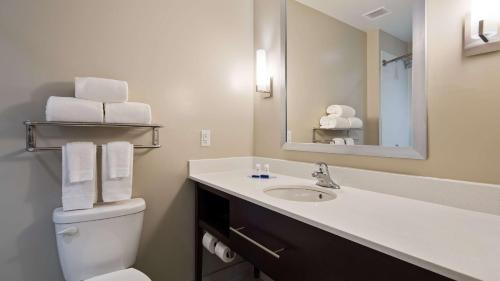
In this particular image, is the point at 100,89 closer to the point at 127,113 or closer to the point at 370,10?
the point at 127,113

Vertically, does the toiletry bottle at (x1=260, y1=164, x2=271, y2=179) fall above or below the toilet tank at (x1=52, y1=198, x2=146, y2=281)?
above

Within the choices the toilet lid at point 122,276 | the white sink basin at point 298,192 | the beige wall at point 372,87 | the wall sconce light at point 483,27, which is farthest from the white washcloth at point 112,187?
the wall sconce light at point 483,27

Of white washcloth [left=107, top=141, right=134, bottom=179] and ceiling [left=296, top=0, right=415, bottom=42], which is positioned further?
white washcloth [left=107, top=141, right=134, bottom=179]

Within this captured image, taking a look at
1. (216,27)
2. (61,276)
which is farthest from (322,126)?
(61,276)

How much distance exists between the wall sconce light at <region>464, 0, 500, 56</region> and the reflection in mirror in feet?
0.71

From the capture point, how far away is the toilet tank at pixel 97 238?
3.77ft

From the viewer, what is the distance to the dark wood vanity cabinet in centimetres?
68

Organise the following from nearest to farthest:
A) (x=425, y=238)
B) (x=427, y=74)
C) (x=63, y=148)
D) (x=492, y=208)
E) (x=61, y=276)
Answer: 1. (x=425, y=238)
2. (x=492, y=208)
3. (x=427, y=74)
4. (x=63, y=148)
5. (x=61, y=276)

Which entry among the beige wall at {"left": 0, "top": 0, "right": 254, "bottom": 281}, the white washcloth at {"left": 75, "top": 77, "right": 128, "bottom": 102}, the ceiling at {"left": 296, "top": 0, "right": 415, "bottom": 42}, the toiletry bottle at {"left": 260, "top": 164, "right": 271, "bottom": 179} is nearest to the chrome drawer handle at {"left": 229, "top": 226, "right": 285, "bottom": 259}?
the toiletry bottle at {"left": 260, "top": 164, "right": 271, "bottom": 179}

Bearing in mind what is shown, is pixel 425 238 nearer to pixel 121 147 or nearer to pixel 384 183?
pixel 384 183

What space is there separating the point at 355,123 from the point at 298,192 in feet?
1.67

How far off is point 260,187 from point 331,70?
2.74 feet

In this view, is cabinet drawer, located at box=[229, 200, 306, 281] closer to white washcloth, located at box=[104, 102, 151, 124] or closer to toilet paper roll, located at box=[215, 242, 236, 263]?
toilet paper roll, located at box=[215, 242, 236, 263]

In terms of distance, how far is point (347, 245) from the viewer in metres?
0.76
